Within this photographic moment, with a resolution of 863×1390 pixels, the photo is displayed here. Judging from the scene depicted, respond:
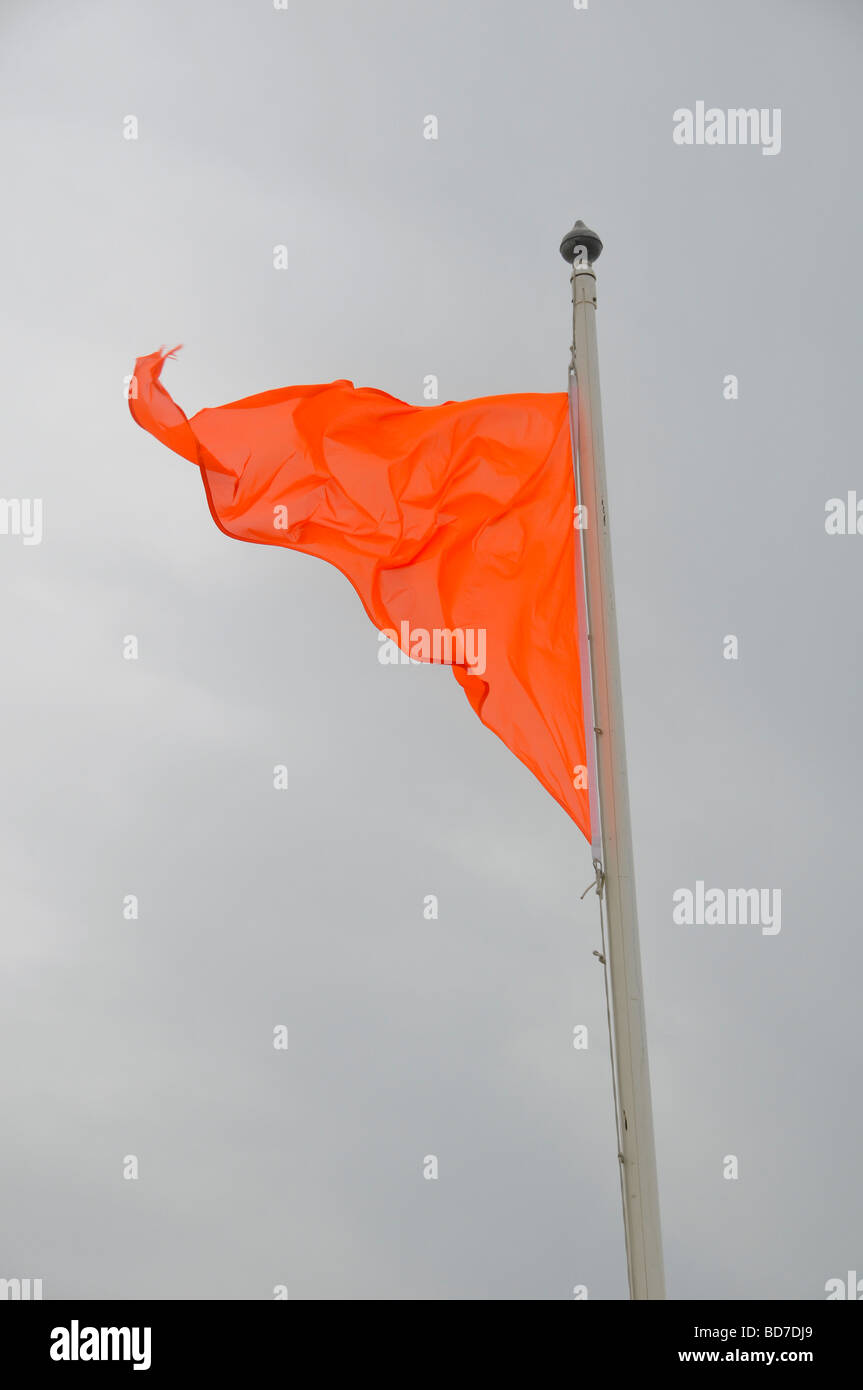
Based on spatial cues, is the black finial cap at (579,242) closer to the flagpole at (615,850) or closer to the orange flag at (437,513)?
the flagpole at (615,850)

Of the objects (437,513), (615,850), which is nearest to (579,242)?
(437,513)

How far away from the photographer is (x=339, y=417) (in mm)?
14094

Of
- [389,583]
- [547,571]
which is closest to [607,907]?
[547,571]

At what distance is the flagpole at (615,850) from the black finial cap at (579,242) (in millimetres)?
434

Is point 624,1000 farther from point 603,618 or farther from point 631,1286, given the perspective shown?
point 603,618

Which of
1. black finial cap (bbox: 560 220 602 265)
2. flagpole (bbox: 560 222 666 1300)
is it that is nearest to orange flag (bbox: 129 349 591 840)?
flagpole (bbox: 560 222 666 1300)

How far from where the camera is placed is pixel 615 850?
415 inches

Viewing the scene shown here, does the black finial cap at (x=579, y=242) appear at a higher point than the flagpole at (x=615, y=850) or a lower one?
higher

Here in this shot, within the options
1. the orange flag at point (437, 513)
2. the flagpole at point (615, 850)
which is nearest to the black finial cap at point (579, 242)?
the flagpole at point (615, 850)

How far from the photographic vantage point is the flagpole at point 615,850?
9766 mm

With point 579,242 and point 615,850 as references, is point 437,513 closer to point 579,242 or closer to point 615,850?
point 579,242

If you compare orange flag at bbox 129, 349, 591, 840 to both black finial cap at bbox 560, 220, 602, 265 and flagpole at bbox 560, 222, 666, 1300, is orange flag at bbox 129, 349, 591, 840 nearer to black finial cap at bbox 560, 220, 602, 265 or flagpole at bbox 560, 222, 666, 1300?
flagpole at bbox 560, 222, 666, 1300

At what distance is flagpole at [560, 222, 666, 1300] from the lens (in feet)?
32.0

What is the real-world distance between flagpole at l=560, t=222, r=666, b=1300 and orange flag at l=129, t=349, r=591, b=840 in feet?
2.27
